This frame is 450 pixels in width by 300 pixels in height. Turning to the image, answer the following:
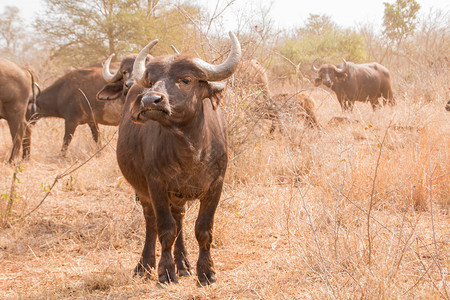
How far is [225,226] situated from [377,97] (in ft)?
35.4

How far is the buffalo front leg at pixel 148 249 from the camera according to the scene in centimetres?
398

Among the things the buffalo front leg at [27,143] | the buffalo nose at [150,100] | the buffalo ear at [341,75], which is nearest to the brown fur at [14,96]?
the buffalo front leg at [27,143]

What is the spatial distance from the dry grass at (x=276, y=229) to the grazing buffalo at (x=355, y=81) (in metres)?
5.58

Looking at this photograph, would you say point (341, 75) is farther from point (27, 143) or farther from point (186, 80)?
point (186, 80)

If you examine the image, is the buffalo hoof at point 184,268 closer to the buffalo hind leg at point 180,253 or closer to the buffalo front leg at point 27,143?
the buffalo hind leg at point 180,253

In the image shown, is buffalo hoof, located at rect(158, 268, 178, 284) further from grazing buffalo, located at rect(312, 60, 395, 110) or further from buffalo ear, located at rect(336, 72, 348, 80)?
buffalo ear, located at rect(336, 72, 348, 80)

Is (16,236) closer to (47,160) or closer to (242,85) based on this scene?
(242,85)

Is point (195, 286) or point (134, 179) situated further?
point (134, 179)

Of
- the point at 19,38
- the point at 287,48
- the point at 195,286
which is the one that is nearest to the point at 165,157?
the point at 195,286

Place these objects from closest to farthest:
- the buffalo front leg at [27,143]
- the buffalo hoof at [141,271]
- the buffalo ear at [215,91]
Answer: the buffalo ear at [215,91]
the buffalo hoof at [141,271]
the buffalo front leg at [27,143]

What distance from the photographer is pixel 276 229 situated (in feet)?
16.1

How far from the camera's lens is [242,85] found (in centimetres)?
589

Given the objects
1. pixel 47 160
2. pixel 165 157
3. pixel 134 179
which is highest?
pixel 165 157

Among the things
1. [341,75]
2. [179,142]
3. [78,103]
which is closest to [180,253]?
[179,142]
